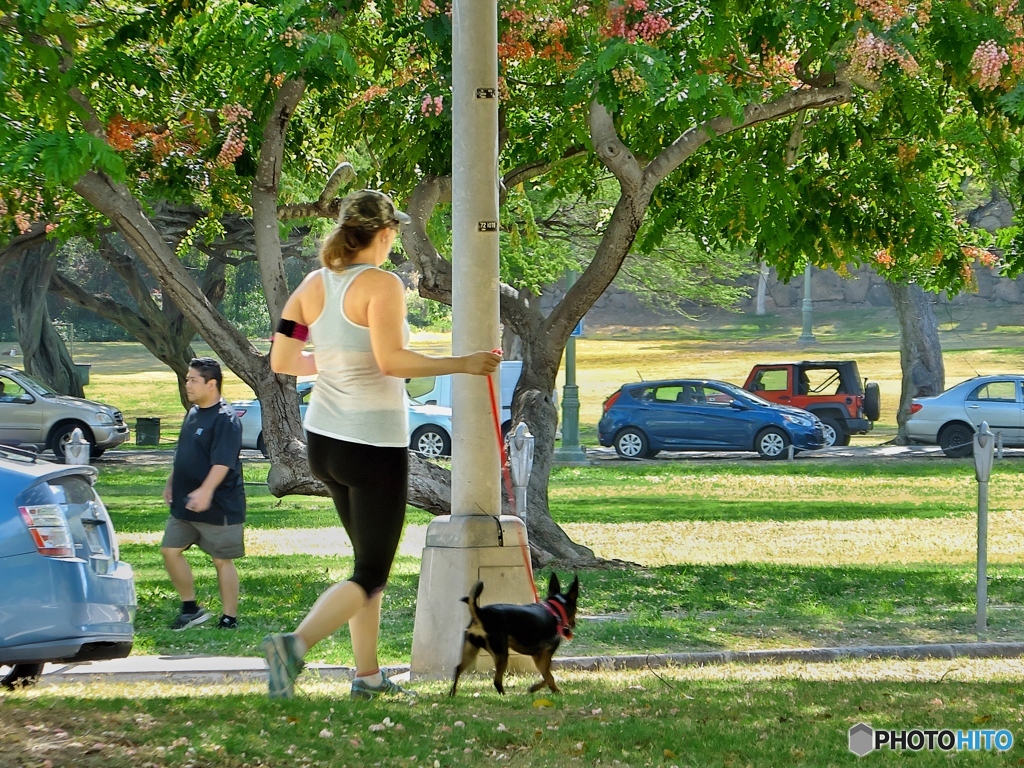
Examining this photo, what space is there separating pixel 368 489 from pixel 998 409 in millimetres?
25675

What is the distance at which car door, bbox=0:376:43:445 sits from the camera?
2727 centimetres

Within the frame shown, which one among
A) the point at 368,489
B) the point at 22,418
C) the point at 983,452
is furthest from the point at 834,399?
the point at 368,489

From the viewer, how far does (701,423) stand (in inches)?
1184

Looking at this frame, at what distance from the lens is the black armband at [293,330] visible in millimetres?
5836

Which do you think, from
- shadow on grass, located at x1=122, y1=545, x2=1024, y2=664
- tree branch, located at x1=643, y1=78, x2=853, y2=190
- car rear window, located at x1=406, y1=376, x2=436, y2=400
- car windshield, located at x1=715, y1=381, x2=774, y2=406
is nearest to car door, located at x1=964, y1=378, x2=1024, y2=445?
car windshield, located at x1=715, y1=381, x2=774, y2=406

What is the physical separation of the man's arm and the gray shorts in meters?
0.20

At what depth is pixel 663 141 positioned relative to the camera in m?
13.9

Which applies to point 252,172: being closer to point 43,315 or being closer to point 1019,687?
point 1019,687

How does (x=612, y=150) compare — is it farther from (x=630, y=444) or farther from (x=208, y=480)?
(x=630, y=444)

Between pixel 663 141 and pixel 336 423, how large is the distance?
8.86 metres

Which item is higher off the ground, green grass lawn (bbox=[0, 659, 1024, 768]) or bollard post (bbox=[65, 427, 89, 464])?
bollard post (bbox=[65, 427, 89, 464])

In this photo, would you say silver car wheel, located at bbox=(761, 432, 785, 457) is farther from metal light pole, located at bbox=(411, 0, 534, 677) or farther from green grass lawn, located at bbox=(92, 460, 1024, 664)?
metal light pole, located at bbox=(411, 0, 534, 677)

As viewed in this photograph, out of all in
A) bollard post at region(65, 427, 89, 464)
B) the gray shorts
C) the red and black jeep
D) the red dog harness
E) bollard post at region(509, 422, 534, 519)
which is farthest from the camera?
the red and black jeep

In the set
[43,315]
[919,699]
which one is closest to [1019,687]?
[919,699]
